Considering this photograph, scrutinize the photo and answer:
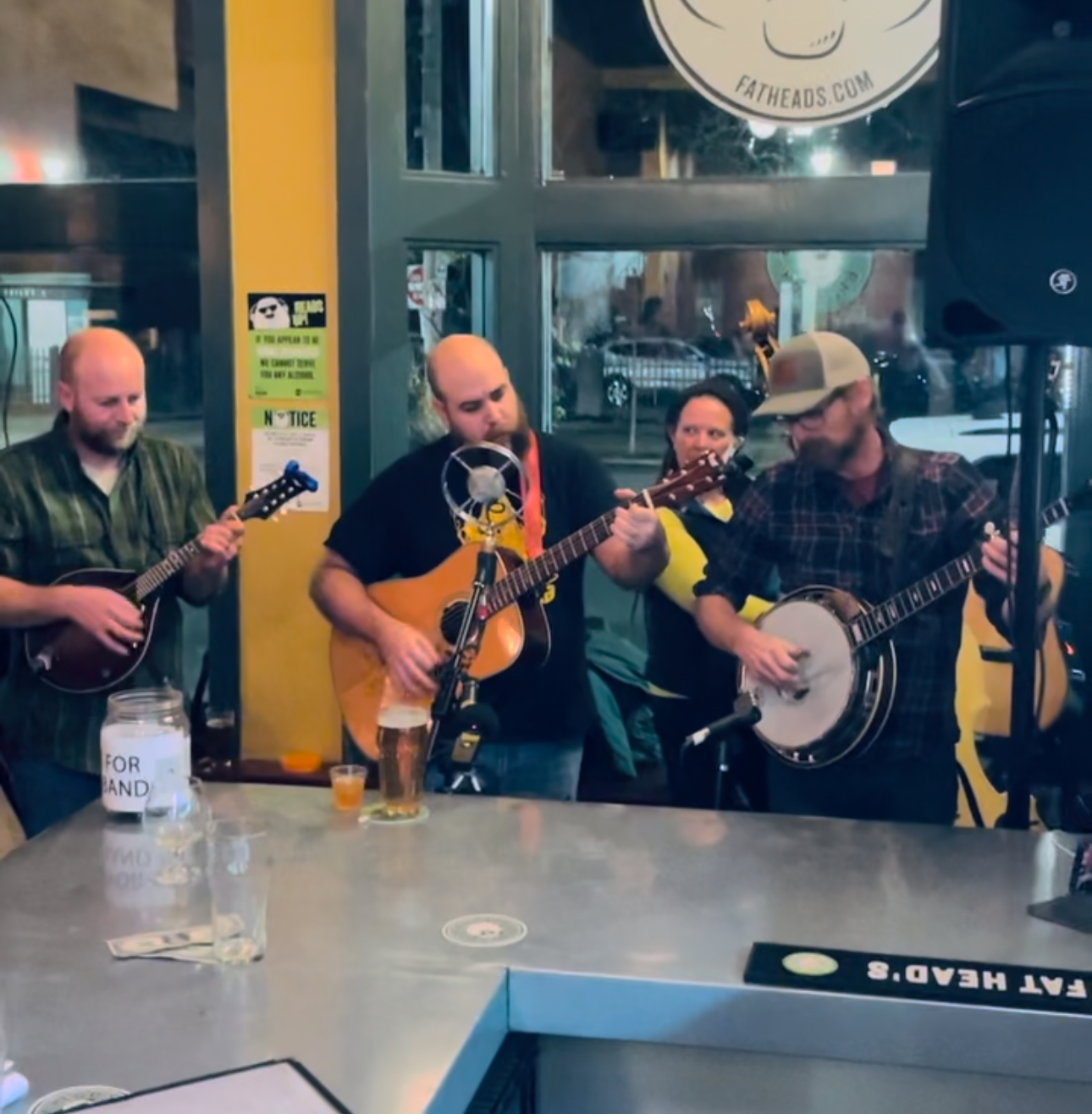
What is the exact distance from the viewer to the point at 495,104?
304 cm

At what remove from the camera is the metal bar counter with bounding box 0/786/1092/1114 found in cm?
137

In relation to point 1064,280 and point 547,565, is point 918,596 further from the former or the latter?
point 1064,280

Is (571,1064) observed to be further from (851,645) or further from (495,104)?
(495,104)

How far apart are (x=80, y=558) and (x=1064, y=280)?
1.90 m

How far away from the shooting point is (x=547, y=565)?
2818 millimetres

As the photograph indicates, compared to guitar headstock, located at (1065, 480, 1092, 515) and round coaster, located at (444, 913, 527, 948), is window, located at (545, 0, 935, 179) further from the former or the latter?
round coaster, located at (444, 913, 527, 948)

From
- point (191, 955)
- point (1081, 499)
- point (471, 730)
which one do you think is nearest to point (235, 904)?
point (191, 955)

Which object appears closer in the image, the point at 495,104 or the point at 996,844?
the point at 996,844

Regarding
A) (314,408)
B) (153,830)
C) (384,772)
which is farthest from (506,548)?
(153,830)

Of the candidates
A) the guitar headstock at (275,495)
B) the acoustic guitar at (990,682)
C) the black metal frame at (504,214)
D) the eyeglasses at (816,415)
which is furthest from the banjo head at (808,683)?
the guitar headstock at (275,495)

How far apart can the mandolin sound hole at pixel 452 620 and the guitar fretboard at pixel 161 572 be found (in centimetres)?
52

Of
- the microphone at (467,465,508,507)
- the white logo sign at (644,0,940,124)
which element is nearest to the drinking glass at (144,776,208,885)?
the microphone at (467,465,508,507)

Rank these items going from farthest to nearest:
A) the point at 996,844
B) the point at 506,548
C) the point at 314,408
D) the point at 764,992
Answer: the point at 314,408, the point at 506,548, the point at 996,844, the point at 764,992

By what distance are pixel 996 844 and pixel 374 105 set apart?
189 centimetres
